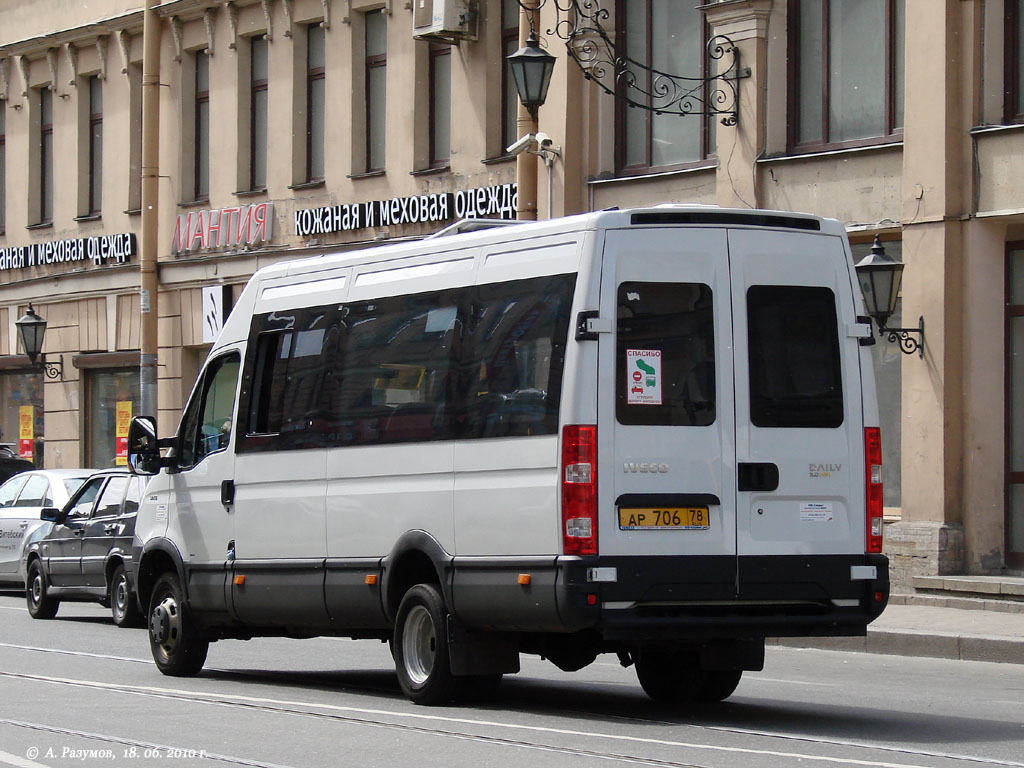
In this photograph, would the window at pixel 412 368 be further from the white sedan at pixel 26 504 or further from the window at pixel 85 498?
the white sedan at pixel 26 504

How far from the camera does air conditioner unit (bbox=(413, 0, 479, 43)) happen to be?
81.1 feet

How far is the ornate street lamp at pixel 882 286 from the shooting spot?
1855 centimetres

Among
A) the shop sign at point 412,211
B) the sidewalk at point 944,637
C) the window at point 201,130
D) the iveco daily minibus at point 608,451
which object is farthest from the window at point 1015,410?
the window at point 201,130

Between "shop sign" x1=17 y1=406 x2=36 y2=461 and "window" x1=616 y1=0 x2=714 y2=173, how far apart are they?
48.7 ft

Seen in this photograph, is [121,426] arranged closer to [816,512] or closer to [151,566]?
[151,566]

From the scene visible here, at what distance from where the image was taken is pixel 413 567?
11297 mm

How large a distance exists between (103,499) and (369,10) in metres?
10.00

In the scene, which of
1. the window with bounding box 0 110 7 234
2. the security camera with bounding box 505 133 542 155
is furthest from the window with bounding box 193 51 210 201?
the security camera with bounding box 505 133 542 155

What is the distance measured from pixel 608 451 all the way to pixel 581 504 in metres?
0.31

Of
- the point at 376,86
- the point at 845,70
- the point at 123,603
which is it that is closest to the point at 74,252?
the point at 376,86

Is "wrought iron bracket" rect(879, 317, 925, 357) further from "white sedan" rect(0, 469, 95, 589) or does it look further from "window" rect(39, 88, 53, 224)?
"window" rect(39, 88, 53, 224)

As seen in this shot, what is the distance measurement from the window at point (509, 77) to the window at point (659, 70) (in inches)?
85.1

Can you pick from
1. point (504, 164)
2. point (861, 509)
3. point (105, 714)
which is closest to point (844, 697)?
point (861, 509)

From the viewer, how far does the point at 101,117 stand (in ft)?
107
